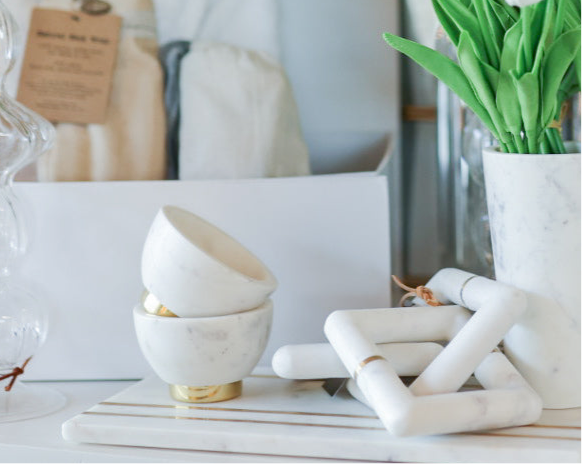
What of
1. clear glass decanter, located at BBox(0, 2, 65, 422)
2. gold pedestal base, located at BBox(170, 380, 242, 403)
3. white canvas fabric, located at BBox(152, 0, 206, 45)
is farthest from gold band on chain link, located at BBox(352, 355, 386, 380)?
white canvas fabric, located at BBox(152, 0, 206, 45)

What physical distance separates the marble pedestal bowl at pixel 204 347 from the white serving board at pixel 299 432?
0.05ft

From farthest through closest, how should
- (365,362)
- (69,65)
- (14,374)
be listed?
(69,65) → (14,374) → (365,362)

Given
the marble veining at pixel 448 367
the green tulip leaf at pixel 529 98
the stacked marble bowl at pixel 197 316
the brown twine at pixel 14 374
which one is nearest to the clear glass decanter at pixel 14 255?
the brown twine at pixel 14 374

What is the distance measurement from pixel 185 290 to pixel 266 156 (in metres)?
0.20

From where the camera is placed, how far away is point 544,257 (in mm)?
492

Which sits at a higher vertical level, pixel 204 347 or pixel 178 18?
pixel 178 18

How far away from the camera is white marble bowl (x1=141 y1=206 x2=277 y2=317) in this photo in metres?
0.48

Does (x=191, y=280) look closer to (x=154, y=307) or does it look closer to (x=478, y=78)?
(x=154, y=307)

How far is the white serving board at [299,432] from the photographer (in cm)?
43

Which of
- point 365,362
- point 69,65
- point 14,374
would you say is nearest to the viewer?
point 365,362

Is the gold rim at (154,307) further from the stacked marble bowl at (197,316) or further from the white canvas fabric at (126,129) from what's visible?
the white canvas fabric at (126,129)

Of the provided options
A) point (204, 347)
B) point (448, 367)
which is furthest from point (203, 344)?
point (448, 367)

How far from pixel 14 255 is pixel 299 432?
0.25m

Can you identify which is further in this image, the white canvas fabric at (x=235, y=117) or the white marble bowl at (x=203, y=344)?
the white canvas fabric at (x=235, y=117)
